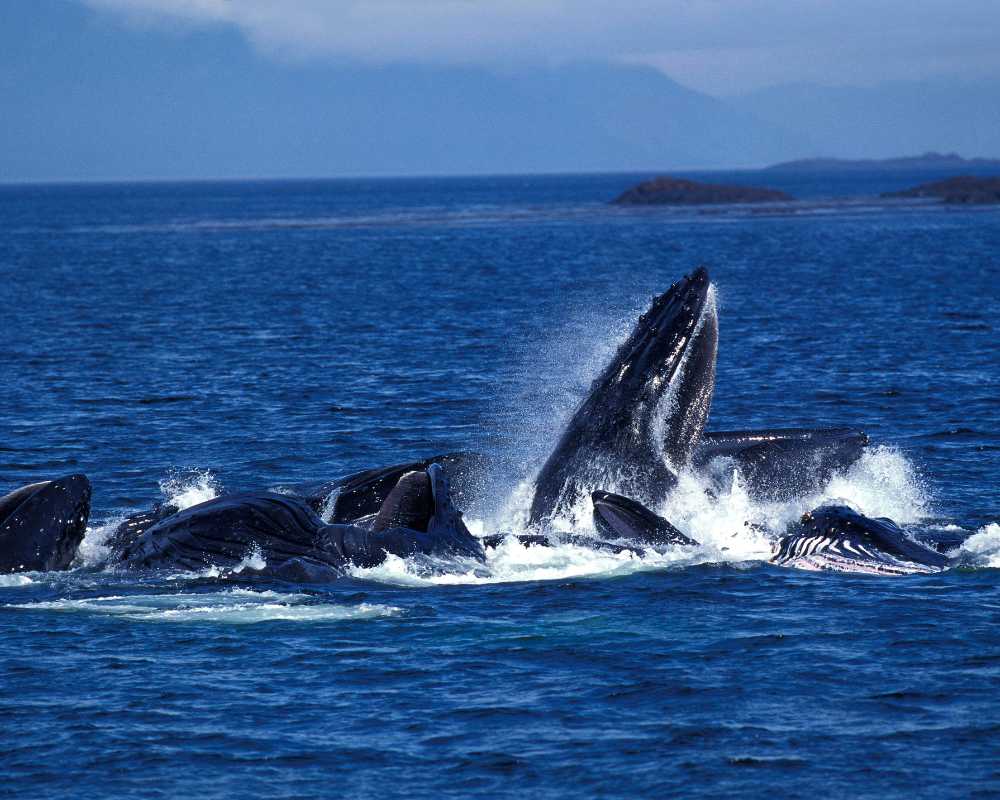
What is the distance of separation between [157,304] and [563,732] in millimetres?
50717

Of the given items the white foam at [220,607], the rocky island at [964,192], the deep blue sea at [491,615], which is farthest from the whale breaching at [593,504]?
the rocky island at [964,192]

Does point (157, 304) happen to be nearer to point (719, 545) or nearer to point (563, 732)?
point (719, 545)

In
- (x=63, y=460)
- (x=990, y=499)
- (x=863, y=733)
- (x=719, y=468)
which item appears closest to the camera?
(x=863, y=733)

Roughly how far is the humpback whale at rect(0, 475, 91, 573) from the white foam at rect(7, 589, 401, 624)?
0.78 metres

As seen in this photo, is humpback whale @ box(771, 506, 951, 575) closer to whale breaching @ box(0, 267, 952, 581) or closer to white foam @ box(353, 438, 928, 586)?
whale breaching @ box(0, 267, 952, 581)

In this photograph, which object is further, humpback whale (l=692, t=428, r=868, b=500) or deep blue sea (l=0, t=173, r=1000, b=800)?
humpback whale (l=692, t=428, r=868, b=500)

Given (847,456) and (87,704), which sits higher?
(847,456)

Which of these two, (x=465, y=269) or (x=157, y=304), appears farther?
(x=465, y=269)

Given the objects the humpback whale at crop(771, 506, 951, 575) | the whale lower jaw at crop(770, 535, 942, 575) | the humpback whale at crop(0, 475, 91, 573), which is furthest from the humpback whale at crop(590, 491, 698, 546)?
the humpback whale at crop(0, 475, 91, 573)

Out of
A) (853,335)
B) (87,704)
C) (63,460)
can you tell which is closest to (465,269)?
(853,335)

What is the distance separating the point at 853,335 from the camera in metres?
46.4

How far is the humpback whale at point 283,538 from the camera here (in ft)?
59.2

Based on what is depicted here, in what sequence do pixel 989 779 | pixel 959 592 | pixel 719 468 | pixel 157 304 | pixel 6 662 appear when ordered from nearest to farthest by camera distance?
pixel 989 779
pixel 6 662
pixel 959 592
pixel 719 468
pixel 157 304

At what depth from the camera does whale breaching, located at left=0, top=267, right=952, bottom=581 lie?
1814cm
